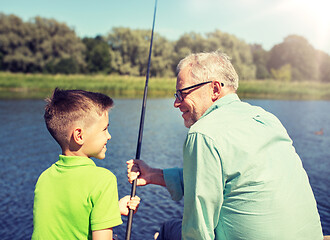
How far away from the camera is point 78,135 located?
156 cm

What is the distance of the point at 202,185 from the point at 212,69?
63 centimetres

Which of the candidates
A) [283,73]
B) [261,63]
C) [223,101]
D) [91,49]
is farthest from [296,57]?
[223,101]

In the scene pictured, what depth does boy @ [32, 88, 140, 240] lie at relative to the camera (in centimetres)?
145

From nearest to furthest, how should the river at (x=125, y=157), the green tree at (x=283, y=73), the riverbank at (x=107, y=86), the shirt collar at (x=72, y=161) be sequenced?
1. the shirt collar at (x=72, y=161)
2. the river at (x=125, y=157)
3. the riverbank at (x=107, y=86)
4. the green tree at (x=283, y=73)

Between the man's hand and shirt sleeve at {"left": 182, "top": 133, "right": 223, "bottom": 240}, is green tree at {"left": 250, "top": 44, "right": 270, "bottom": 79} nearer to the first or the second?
the man's hand

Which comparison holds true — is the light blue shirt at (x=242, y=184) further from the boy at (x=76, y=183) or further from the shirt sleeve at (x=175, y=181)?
the shirt sleeve at (x=175, y=181)

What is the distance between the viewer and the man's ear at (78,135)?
1553 mm

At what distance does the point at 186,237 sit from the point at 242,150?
1.53 feet

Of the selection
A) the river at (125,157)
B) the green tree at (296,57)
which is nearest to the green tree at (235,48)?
the green tree at (296,57)

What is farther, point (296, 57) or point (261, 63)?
point (296, 57)

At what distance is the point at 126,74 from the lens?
30.0 metres

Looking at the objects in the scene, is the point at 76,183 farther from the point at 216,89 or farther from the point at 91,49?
the point at 91,49

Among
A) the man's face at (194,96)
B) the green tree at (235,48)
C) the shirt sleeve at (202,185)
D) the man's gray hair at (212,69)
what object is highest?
the green tree at (235,48)

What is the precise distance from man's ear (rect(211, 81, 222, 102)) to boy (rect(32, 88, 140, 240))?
0.55m
